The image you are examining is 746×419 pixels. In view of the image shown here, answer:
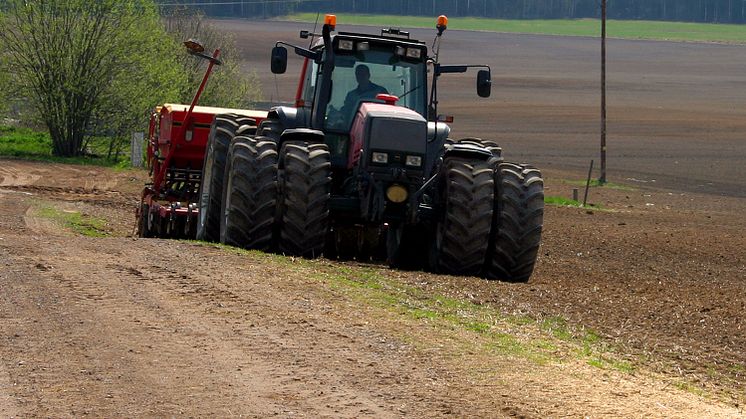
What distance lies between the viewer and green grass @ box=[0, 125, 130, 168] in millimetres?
44375

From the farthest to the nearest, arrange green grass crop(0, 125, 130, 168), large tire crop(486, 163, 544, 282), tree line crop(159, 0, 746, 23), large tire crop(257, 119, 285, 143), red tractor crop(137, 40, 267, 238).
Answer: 1. tree line crop(159, 0, 746, 23)
2. green grass crop(0, 125, 130, 168)
3. red tractor crop(137, 40, 267, 238)
4. large tire crop(257, 119, 285, 143)
5. large tire crop(486, 163, 544, 282)

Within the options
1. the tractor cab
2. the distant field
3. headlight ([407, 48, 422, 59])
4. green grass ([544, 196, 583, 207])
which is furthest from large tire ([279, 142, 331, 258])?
the distant field

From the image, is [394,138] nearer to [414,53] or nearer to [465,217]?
[465,217]

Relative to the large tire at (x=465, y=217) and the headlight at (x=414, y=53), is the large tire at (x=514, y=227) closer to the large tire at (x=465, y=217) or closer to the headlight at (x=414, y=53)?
the large tire at (x=465, y=217)

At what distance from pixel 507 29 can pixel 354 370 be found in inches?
4908

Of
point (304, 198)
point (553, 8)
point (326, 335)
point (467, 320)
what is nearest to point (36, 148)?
point (304, 198)

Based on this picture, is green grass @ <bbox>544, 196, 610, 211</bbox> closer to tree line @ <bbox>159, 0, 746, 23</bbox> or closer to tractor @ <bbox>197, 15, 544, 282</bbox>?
tractor @ <bbox>197, 15, 544, 282</bbox>

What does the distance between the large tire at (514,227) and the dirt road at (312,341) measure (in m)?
0.50

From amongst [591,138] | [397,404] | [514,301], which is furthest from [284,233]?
[591,138]

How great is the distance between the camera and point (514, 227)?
1445 cm

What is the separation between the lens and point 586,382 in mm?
8688

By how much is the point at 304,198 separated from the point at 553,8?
13217 cm

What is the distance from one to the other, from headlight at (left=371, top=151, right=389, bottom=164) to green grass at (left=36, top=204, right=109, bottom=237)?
27.8 ft

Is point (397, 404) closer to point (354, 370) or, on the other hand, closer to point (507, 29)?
point (354, 370)
